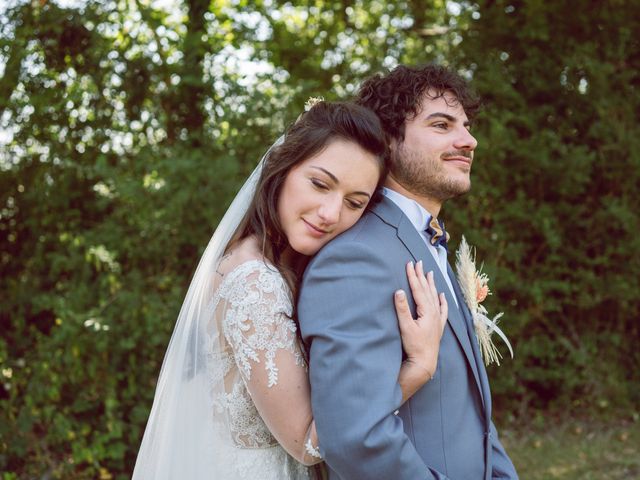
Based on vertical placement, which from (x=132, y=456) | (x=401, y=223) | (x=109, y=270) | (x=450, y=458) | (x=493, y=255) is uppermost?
(x=401, y=223)

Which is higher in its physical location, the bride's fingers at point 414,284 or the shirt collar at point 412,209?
the shirt collar at point 412,209

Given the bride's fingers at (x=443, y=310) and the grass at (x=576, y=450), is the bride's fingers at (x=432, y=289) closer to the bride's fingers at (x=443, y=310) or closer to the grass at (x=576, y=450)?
the bride's fingers at (x=443, y=310)

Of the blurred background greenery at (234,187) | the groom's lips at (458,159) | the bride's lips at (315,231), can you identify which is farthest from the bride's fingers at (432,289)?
the blurred background greenery at (234,187)

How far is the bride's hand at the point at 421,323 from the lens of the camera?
192 cm

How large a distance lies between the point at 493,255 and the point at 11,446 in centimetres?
408

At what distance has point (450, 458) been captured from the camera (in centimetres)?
198

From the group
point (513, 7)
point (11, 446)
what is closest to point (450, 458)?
point (11, 446)

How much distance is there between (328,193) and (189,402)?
35.0 inches

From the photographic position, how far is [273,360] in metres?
1.95

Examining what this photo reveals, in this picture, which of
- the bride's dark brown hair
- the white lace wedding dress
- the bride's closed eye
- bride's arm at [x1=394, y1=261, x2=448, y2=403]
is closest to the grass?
the white lace wedding dress

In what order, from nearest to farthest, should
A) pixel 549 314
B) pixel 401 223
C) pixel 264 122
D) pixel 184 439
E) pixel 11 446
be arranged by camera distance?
pixel 401 223 < pixel 184 439 < pixel 11 446 < pixel 264 122 < pixel 549 314

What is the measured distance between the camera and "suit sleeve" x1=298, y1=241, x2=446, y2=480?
5.71 ft

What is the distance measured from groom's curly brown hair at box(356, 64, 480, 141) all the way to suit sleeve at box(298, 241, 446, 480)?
2.43 feet

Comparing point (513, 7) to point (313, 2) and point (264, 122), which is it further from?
point (264, 122)
